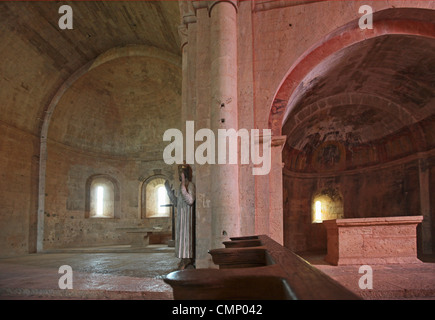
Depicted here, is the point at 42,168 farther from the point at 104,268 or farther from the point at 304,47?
the point at 304,47

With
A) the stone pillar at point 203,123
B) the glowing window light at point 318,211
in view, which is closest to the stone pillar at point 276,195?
the stone pillar at point 203,123

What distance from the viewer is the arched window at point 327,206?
1377 cm

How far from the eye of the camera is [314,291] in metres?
1.26

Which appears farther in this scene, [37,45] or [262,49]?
[37,45]

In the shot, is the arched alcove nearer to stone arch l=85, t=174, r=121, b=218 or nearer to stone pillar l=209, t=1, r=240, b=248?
stone pillar l=209, t=1, r=240, b=248

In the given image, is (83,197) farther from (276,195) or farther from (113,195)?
(276,195)

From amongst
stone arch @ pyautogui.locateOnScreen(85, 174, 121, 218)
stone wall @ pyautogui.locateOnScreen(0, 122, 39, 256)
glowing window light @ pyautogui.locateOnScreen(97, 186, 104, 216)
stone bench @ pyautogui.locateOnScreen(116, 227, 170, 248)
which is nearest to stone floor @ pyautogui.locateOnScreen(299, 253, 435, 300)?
stone bench @ pyautogui.locateOnScreen(116, 227, 170, 248)

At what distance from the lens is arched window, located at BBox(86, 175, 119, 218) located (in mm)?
16312

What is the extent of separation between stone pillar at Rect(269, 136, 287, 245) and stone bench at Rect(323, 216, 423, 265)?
2.47 m

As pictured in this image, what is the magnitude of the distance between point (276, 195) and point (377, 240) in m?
3.49

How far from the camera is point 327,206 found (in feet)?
46.4
